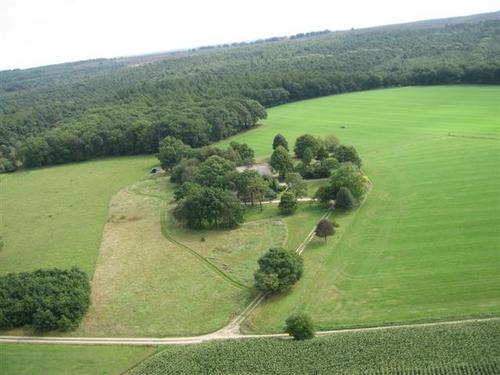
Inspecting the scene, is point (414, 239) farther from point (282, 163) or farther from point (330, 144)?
point (330, 144)

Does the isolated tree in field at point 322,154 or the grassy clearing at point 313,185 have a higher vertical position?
the isolated tree in field at point 322,154

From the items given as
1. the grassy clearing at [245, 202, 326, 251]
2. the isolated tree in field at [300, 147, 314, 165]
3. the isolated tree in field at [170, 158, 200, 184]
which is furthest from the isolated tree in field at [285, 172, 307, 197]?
the isolated tree in field at [170, 158, 200, 184]

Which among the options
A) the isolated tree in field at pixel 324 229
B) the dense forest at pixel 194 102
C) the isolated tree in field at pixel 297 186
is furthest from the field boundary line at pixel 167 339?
the dense forest at pixel 194 102

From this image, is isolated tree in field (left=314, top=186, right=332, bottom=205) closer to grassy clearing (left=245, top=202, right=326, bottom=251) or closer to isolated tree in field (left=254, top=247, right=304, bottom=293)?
grassy clearing (left=245, top=202, right=326, bottom=251)

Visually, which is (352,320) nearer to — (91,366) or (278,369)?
(278,369)

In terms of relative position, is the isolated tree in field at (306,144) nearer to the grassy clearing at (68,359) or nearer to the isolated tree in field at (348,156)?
the isolated tree in field at (348,156)

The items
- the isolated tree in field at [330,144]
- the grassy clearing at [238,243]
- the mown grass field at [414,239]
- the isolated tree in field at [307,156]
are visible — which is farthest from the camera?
the isolated tree in field at [330,144]

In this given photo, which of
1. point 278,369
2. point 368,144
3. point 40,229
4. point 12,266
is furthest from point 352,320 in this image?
point 368,144
